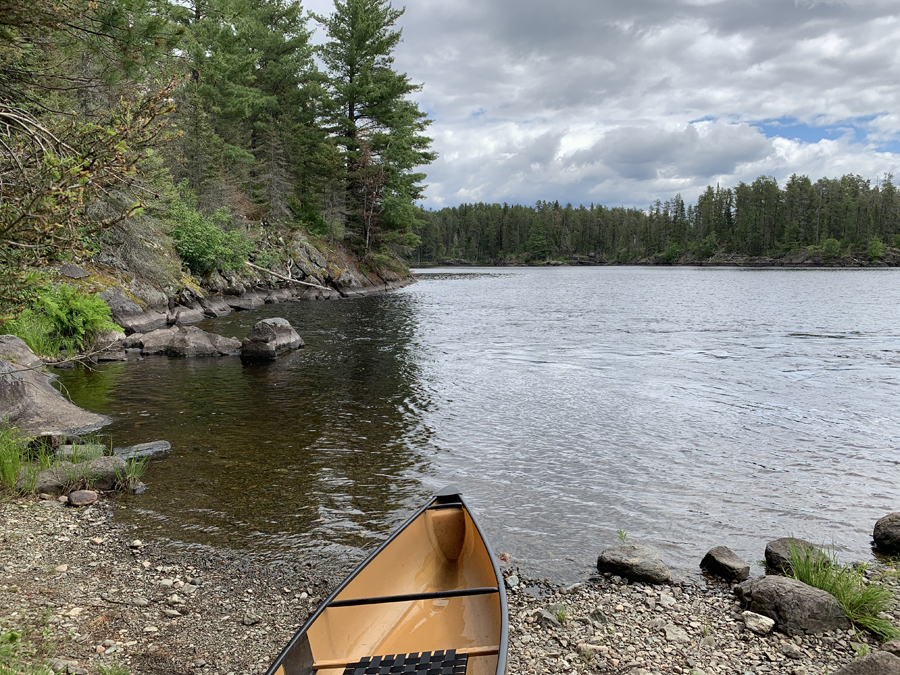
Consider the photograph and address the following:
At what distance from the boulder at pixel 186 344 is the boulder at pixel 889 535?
721 inches

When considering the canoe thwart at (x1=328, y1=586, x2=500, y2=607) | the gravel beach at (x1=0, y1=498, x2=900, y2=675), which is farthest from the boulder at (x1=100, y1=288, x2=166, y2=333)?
the canoe thwart at (x1=328, y1=586, x2=500, y2=607)

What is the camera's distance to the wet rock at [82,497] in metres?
7.46

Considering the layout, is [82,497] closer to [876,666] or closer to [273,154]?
[876,666]

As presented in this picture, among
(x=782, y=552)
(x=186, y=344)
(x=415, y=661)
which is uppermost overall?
(x=186, y=344)

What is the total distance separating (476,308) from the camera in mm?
38781

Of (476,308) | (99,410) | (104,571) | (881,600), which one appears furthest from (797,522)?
(476,308)

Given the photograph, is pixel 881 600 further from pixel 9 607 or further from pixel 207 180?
pixel 207 180

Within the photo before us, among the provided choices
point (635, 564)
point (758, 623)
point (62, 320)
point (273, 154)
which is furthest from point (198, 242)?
point (758, 623)

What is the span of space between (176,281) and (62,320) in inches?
474

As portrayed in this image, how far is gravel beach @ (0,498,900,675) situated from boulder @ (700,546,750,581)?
0.21 m

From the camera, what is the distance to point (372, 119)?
48625mm

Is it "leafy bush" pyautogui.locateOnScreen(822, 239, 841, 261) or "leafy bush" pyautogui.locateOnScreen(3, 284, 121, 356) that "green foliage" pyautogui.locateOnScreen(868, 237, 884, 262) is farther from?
"leafy bush" pyautogui.locateOnScreen(3, 284, 121, 356)

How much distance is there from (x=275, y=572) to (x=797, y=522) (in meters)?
6.78

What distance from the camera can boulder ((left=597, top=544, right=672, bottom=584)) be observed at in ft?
20.0
